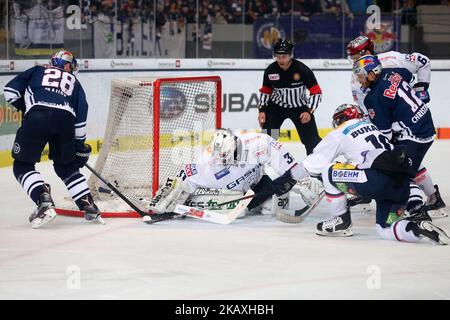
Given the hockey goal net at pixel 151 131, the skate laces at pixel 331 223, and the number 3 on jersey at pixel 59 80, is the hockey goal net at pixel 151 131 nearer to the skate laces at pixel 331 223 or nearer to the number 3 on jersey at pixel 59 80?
the number 3 on jersey at pixel 59 80

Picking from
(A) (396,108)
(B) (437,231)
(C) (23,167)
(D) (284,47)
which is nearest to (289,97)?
(D) (284,47)

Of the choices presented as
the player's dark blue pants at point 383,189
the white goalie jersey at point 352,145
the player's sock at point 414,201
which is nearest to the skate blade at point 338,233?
the player's dark blue pants at point 383,189

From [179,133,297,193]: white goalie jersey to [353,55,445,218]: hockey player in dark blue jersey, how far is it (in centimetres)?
66

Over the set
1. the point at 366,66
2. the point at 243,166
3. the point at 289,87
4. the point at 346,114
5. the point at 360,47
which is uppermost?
the point at 360,47

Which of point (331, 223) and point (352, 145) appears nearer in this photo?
point (352, 145)

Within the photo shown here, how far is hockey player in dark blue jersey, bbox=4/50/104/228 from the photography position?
6.56 m

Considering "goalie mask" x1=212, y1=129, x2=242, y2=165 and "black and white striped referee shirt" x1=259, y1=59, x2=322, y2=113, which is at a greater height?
"black and white striped referee shirt" x1=259, y1=59, x2=322, y2=113

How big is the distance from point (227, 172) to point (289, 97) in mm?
1609

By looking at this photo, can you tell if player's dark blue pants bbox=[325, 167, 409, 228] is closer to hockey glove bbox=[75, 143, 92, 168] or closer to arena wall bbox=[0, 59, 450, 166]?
hockey glove bbox=[75, 143, 92, 168]

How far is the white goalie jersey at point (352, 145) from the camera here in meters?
6.12

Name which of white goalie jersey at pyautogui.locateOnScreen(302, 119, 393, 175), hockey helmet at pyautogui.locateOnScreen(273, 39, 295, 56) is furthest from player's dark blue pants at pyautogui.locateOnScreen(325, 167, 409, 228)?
hockey helmet at pyautogui.locateOnScreen(273, 39, 295, 56)

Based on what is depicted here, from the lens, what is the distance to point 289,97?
326 inches

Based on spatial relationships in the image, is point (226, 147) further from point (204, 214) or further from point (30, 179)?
point (30, 179)
